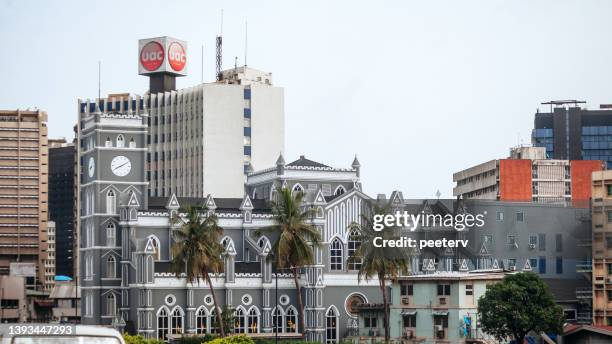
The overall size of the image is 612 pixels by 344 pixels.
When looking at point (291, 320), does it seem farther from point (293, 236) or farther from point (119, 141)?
point (119, 141)

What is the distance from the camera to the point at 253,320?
10869 cm

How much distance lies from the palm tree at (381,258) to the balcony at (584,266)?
14.9 metres

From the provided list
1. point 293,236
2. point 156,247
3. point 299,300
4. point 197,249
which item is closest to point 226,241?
point 156,247

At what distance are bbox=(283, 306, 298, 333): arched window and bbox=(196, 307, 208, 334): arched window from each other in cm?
719

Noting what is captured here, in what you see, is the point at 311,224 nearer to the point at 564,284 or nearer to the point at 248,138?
the point at 564,284

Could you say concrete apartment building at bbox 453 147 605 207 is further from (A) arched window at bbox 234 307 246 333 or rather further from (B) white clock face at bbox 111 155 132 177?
(B) white clock face at bbox 111 155 132 177

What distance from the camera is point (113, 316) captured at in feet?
356

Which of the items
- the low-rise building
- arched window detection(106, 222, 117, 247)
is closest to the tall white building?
arched window detection(106, 222, 117, 247)

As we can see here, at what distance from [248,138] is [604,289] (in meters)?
77.6

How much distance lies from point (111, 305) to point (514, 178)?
7847 cm

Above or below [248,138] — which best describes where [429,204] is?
below

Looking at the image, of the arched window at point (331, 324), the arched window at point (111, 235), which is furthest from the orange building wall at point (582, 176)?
the arched window at point (111, 235)

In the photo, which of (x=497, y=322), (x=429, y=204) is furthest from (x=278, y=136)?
(x=497, y=322)

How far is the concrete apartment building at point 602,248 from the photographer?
99.8 metres
